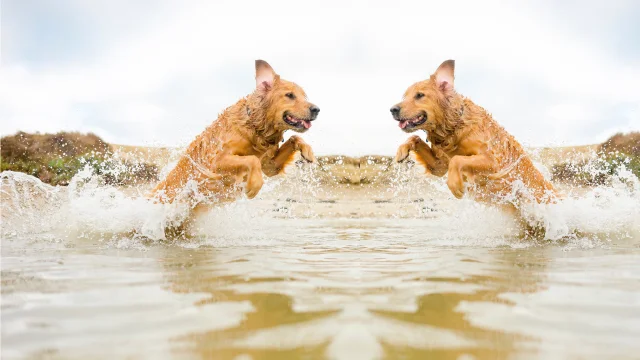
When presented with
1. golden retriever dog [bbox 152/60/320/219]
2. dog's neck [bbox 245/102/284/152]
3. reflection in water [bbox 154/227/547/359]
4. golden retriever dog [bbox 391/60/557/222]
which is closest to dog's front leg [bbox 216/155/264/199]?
golden retriever dog [bbox 152/60/320/219]

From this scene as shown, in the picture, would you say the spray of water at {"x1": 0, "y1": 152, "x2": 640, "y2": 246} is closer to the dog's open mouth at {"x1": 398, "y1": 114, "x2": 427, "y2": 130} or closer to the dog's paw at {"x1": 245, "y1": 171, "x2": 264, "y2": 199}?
the dog's paw at {"x1": 245, "y1": 171, "x2": 264, "y2": 199}

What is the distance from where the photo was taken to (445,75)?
7223 mm

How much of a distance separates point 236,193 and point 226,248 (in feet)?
4.29

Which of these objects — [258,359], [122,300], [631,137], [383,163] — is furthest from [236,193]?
[631,137]

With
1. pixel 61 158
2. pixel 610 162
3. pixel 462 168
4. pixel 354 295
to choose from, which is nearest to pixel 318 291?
pixel 354 295

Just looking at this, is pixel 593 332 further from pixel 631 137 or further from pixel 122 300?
pixel 631 137

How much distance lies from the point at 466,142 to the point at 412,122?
2.54 ft

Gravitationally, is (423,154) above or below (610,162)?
below

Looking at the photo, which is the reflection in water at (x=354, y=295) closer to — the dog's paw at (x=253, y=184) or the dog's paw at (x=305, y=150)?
the dog's paw at (x=253, y=184)

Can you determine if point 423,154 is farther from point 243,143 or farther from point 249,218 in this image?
point 249,218

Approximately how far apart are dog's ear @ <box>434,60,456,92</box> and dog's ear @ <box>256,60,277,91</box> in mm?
2205

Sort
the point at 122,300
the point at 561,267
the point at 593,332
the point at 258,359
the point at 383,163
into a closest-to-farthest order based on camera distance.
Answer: the point at 258,359
the point at 593,332
the point at 122,300
the point at 561,267
the point at 383,163

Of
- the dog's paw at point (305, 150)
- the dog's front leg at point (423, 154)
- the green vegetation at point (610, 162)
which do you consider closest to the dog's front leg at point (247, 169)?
the dog's paw at point (305, 150)

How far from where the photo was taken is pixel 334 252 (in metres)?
5.48
